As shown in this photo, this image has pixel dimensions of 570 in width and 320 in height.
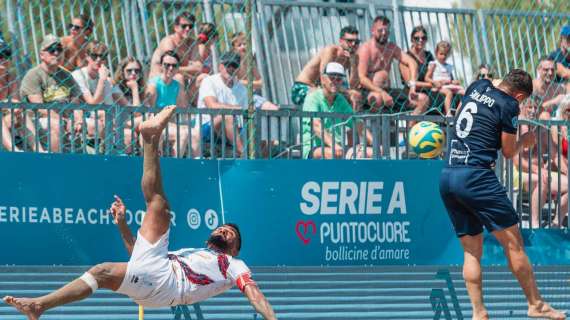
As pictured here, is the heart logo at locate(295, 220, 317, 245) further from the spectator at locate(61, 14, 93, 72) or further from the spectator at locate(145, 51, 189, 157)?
the spectator at locate(61, 14, 93, 72)

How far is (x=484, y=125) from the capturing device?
30.9 ft

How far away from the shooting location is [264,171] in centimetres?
1009

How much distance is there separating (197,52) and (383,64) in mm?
2058

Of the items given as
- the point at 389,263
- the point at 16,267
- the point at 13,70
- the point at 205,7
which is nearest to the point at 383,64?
the point at 205,7

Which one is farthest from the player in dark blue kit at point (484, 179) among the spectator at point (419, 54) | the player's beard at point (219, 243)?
the spectator at point (419, 54)

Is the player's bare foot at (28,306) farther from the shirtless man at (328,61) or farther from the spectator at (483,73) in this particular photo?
the spectator at (483,73)

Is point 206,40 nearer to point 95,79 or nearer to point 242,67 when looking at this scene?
point 242,67

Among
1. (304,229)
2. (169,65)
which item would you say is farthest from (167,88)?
(304,229)

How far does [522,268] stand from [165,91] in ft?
12.1

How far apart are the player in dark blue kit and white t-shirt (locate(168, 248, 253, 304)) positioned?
1.86m

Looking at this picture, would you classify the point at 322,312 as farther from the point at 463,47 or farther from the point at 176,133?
the point at 463,47

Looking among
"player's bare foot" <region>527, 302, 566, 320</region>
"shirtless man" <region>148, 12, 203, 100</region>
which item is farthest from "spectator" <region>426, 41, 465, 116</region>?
"player's bare foot" <region>527, 302, 566, 320</region>

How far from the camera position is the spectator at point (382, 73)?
12.2 metres

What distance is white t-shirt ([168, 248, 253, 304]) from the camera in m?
8.70
